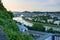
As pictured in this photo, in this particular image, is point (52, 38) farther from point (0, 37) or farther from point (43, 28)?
point (0, 37)

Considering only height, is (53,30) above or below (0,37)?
below

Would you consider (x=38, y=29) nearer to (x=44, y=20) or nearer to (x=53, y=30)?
(x=53, y=30)

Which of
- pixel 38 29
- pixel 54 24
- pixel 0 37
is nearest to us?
pixel 0 37

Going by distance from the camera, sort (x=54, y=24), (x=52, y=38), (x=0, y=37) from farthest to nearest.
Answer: (x=54, y=24)
(x=52, y=38)
(x=0, y=37)

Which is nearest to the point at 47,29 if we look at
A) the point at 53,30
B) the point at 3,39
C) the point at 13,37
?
the point at 53,30

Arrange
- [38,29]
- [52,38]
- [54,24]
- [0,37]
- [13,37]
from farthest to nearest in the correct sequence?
[54,24] → [38,29] → [52,38] → [13,37] → [0,37]

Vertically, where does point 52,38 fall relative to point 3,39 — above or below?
below

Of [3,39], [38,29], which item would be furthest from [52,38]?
[3,39]

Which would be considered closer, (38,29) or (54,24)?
(38,29)

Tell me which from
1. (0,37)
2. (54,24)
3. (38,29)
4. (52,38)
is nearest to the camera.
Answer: (0,37)
